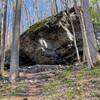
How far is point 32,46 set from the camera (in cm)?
1786

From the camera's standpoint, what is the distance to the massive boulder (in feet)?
56.3

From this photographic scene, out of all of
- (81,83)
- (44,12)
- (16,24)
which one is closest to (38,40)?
(16,24)

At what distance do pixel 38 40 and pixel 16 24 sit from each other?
655cm

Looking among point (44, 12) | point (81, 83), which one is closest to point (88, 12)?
point (81, 83)

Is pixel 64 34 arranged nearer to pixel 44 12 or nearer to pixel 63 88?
pixel 63 88

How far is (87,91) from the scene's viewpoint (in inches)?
274

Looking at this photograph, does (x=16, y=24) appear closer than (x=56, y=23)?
Yes

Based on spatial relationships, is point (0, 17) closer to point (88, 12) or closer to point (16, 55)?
point (16, 55)

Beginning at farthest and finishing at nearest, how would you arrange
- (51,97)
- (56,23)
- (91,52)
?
(56,23), (91,52), (51,97)

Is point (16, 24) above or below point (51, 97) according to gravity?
above

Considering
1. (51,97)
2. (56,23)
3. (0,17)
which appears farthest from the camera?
(56,23)

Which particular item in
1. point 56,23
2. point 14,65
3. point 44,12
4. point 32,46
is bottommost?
point 14,65

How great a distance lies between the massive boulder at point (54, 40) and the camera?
676 inches

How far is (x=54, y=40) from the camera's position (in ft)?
57.8
